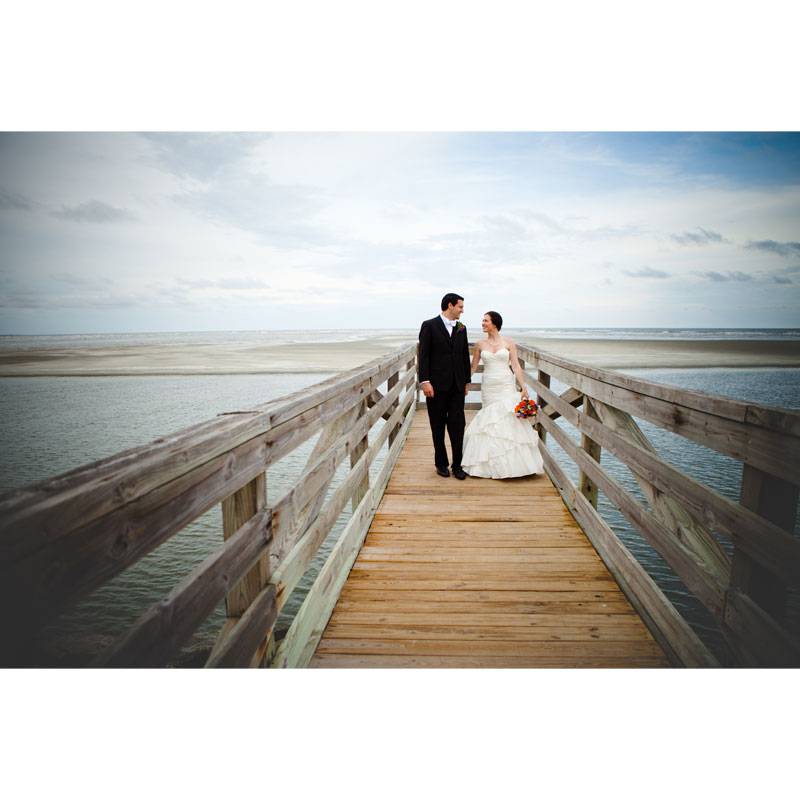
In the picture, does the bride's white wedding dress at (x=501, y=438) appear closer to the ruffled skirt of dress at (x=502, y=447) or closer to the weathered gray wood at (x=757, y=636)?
the ruffled skirt of dress at (x=502, y=447)

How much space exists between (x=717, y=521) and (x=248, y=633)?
179 centimetres

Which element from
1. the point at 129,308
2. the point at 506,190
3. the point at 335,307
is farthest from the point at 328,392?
the point at 335,307

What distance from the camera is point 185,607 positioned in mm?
1216

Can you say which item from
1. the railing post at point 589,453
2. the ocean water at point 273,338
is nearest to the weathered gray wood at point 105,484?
the railing post at point 589,453

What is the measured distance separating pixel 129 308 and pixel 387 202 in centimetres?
3418

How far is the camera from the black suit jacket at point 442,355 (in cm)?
446

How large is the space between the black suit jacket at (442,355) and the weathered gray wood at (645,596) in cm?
162

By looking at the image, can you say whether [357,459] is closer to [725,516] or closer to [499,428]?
[499,428]

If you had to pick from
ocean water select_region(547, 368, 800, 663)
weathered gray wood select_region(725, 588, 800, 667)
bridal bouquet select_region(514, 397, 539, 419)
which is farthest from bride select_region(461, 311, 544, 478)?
weathered gray wood select_region(725, 588, 800, 667)

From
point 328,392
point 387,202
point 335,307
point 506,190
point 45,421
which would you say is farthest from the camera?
point 335,307

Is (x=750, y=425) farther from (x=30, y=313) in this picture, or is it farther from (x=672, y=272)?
(x=672, y=272)

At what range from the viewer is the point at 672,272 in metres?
53.0

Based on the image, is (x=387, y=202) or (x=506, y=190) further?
(x=387, y=202)

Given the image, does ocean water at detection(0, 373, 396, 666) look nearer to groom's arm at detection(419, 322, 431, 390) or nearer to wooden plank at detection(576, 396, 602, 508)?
groom's arm at detection(419, 322, 431, 390)
